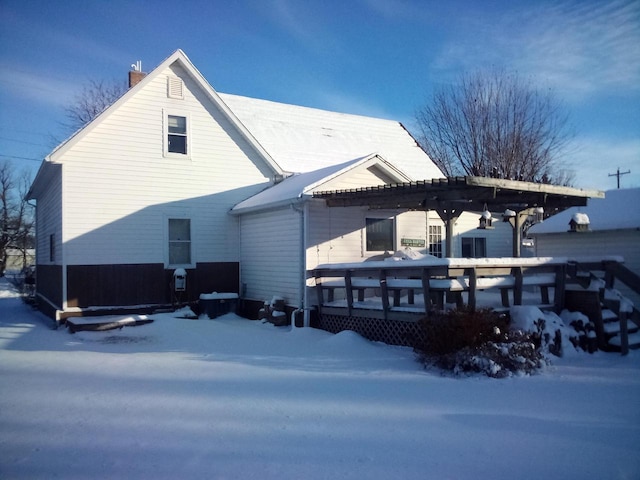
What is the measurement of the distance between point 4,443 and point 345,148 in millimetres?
16327

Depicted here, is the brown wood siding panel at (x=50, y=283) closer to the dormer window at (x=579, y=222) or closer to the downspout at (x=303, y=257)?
the downspout at (x=303, y=257)

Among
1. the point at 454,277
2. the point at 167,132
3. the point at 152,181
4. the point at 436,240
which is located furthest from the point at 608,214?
the point at 152,181

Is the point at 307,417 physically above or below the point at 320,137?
below

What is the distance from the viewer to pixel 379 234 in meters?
14.2

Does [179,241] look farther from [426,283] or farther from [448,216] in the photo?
[426,283]

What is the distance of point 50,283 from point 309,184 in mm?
9452

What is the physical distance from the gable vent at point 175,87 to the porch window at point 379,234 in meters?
6.74

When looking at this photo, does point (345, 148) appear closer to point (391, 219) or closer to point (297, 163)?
point (297, 163)

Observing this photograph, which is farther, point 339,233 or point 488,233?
point 488,233

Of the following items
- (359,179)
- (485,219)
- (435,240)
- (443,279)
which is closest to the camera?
(443,279)

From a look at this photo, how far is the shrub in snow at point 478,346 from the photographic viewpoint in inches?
303

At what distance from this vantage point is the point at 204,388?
696cm

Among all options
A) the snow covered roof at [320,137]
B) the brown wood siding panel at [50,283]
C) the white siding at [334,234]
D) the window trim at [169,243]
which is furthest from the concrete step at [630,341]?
the brown wood siding panel at [50,283]

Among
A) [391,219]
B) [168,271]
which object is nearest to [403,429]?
[391,219]
